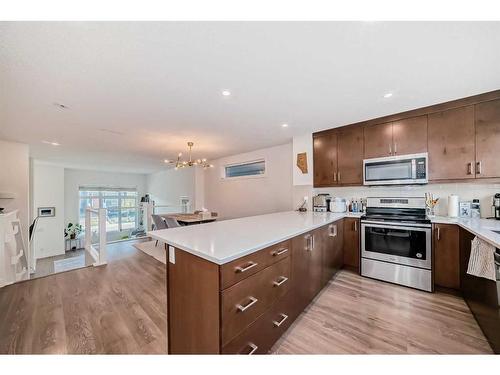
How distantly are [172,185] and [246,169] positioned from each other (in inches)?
153

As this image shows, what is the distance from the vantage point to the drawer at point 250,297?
1.04m

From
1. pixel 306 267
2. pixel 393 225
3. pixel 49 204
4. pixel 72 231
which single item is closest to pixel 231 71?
pixel 306 267

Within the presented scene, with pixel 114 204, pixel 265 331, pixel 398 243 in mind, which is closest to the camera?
pixel 265 331

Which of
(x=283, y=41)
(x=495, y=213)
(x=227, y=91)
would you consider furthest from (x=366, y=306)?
(x=227, y=91)

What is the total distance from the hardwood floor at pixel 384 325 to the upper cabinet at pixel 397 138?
1791 mm

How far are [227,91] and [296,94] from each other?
757 millimetres

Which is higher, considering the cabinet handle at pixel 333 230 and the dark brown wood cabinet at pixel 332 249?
the cabinet handle at pixel 333 230

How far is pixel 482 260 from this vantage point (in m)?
1.56

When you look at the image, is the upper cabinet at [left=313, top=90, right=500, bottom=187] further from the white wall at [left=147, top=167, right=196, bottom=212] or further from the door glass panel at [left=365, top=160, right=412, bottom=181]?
the white wall at [left=147, top=167, right=196, bottom=212]

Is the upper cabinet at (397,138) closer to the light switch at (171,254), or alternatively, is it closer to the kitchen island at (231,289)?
the kitchen island at (231,289)

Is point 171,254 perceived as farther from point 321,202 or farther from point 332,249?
point 321,202

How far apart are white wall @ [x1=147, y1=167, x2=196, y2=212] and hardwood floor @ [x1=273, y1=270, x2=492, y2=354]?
16.8ft

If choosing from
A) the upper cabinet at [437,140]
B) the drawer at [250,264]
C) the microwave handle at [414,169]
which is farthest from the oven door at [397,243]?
the drawer at [250,264]
